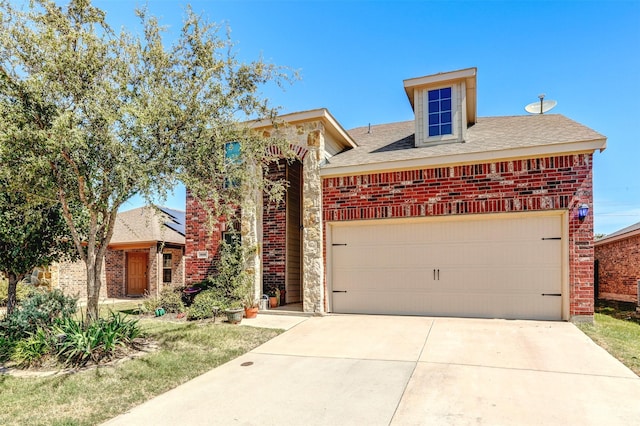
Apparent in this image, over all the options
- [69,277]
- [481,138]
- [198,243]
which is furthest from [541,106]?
[69,277]

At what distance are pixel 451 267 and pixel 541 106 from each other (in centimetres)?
733

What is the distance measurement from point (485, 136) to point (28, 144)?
9.68 metres

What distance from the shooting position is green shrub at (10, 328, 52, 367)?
593cm

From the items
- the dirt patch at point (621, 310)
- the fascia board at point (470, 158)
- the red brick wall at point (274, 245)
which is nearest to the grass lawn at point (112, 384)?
the red brick wall at point (274, 245)

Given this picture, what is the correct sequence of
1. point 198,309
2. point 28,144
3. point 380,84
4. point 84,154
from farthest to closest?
point 380,84 → point 198,309 → point 84,154 → point 28,144

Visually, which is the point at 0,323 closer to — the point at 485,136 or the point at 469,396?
the point at 469,396

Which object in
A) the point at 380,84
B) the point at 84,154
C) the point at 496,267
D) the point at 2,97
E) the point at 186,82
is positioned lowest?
the point at 496,267

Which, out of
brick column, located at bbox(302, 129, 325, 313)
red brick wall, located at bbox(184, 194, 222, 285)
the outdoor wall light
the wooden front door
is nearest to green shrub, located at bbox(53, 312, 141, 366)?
brick column, located at bbox(302, 129, 325, 313)

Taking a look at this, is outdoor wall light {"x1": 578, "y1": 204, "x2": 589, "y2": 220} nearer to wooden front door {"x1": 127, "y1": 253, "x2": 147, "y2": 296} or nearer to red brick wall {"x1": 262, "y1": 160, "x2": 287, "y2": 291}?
red brick wall {"x1": 262, "y1": 160, "x2": 287, "y2": 291}

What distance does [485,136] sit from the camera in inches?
401

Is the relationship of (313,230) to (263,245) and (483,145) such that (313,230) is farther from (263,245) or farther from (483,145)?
(483,145)

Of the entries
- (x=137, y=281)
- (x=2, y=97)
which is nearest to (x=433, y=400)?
(x=2, y=97)

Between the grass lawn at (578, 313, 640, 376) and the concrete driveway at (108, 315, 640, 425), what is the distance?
0.68ft

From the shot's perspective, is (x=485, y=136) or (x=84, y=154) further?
(x=485, y=136)
